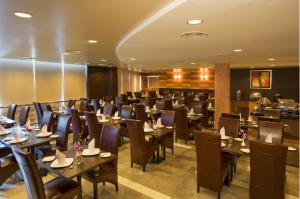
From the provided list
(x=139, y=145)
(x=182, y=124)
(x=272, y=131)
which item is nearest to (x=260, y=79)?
(x=182, y=124)

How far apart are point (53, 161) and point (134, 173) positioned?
1741mm

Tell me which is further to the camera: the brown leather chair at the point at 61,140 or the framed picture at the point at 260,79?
the framed picture at the point at 260,79

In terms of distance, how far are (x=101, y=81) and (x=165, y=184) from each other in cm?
1002

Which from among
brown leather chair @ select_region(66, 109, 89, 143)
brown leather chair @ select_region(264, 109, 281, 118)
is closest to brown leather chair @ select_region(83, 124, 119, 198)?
brown leather chair @ select_region(66, 109, 89, 143)

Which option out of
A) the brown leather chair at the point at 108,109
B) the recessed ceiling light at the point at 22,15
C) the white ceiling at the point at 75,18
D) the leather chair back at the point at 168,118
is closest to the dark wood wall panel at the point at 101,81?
the brown leather chair at the point at 108,109

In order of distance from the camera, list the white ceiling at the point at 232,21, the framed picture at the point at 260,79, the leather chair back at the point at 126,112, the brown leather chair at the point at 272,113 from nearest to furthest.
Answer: the white ceiling at the point at 232,21 → the brown leather chair at the point at 272,113 → the leather chair back at the point at 126,112 → the framed picture at the point at 260,79

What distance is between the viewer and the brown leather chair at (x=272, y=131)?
3.44 meters

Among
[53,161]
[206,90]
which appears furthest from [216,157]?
[206,90]

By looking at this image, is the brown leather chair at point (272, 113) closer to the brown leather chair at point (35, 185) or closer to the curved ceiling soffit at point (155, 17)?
the curved ceiling soffit at point (155, 17)

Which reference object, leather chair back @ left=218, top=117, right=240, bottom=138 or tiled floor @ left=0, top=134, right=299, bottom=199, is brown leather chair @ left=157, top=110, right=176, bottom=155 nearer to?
tiled floor @ left=0, top=134, right=299, bottom=199

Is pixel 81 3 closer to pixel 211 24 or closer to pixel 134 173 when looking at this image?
pixel 211 24

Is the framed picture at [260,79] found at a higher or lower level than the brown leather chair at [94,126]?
higher

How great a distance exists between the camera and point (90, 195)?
10.1 ft

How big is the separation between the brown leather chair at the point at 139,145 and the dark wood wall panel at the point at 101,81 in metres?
8.53
